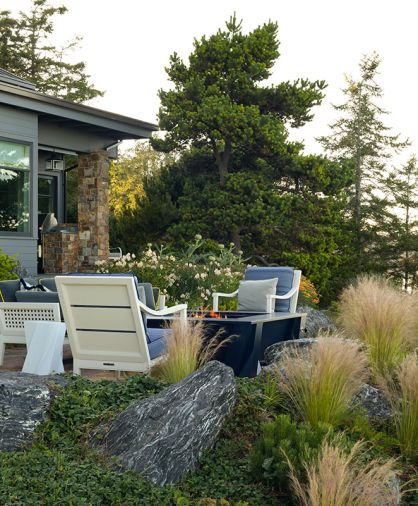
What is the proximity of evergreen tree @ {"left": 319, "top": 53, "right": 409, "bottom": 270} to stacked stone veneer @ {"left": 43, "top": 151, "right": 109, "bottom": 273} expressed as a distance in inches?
531

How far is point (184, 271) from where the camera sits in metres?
12.5

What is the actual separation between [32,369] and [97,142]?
9.33 m

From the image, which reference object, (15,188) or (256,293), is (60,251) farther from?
(256,293)

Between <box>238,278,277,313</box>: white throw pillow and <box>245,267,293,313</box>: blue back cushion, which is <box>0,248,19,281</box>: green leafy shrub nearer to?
<box>245,267,293,313</box>: blue back cushion

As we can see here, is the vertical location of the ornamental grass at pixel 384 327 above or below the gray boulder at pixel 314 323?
above

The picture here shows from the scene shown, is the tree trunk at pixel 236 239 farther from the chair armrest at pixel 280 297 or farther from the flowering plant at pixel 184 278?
the chair armrest at pixel 280 297

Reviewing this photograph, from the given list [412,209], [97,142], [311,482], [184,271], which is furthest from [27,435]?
[412,209]

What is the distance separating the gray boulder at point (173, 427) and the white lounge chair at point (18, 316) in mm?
2702

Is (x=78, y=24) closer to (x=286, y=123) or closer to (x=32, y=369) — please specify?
(x=286, y=123)

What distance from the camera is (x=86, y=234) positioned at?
1481 cm

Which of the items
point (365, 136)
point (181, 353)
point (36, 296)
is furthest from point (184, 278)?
point (365, 136)

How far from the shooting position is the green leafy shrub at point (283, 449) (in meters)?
3.99

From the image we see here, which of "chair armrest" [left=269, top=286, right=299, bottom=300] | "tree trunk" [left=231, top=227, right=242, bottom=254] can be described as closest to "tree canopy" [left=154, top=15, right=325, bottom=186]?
"tree trunk" [left=231, top=227, right=242, bottom=254]

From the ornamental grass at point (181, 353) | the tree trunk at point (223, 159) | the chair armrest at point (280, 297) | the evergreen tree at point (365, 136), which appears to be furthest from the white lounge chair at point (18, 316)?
the evergreen tree at point (365, 136)
